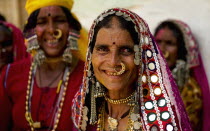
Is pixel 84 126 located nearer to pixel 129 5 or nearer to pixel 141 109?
pixel 141 109

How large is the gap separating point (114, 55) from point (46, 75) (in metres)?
1.17

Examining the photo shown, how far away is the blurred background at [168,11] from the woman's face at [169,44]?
202 mm

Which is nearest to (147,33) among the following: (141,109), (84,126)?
(141,109)

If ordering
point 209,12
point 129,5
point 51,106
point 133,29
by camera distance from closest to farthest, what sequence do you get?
point 133,29 → point 51,106 → point 209,12 → point 129,5

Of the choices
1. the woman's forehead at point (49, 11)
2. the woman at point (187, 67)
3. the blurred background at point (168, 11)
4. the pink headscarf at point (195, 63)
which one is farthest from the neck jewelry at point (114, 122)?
the blurred background at point (168, 11)

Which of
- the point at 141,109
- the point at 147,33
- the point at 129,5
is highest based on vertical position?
the point at 129,5

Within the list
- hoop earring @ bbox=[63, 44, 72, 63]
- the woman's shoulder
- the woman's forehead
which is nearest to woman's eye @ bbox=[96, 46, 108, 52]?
hoop earring @ bbox=[63, 44, 72, 63]

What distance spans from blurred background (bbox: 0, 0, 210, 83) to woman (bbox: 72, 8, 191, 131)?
59.6 inches

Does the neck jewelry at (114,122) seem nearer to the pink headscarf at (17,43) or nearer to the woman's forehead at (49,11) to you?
the woman's forehead at (49,11)

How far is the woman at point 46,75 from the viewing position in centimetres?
267

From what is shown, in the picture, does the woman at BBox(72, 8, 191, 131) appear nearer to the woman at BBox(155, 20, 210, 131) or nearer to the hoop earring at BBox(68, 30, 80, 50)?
the hoop earring at BBox(68, 30, 80, 50)

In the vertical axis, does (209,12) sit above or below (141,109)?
above

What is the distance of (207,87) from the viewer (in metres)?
3.21

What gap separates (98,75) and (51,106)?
0.90m
